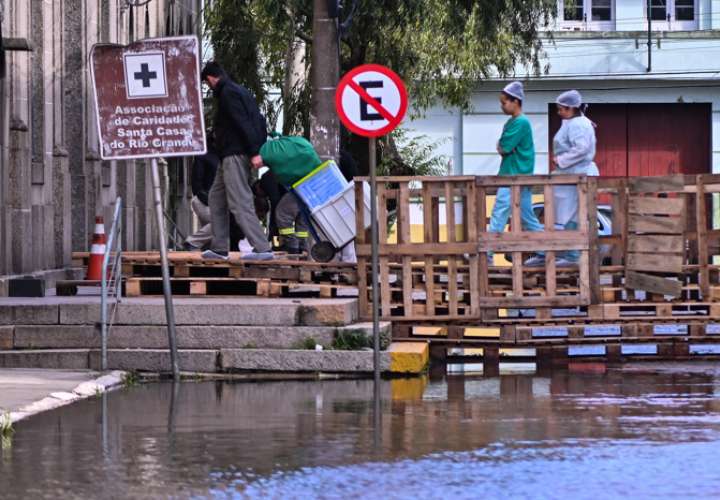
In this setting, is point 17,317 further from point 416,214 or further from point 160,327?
point 416,214

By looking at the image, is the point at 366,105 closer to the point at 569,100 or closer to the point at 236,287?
the point at 236,287

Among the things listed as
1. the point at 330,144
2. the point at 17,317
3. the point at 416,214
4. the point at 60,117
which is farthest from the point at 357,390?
the point at 416,214

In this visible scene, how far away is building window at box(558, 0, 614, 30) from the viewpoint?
43.3 m

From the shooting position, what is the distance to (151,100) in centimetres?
1405

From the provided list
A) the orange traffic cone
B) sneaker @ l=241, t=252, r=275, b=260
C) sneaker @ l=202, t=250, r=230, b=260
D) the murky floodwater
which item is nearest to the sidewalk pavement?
the murky floodwater

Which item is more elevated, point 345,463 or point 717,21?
point 717,21

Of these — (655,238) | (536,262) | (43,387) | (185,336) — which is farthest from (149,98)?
(655,238)

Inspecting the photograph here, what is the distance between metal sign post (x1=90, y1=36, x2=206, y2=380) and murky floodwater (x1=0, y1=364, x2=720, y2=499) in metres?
1.86

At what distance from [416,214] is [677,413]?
31252 mm

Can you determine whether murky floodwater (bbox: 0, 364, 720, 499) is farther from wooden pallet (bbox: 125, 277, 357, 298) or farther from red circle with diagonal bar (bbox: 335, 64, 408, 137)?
wooden pallet (bbox: 125, 277, 357, 298)

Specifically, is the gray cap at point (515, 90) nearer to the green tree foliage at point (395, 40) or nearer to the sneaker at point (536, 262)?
the sneaker at point (536, 262)

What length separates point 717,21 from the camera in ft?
141

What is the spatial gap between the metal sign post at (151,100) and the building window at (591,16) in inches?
1181

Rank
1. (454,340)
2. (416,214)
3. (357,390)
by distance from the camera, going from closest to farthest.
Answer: (357,390), (454,340), (416,214)
